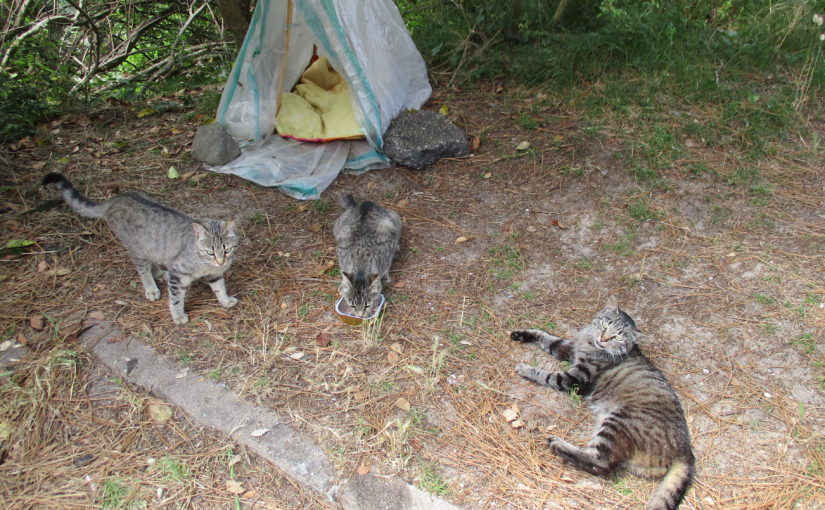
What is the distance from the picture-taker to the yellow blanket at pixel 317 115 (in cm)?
502

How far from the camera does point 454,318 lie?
11.6 feet

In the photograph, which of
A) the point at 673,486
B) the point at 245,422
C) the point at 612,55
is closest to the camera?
the point at 673,486

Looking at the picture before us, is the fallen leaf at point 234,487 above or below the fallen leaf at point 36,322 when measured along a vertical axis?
below

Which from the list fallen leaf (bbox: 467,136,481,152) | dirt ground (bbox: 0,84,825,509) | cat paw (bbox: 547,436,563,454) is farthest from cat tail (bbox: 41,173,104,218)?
cat paw (bbox: 547,436,563,454)

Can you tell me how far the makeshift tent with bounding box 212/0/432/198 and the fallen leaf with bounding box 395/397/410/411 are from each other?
89.1 inches

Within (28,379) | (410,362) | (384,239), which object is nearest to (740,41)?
(384,239)

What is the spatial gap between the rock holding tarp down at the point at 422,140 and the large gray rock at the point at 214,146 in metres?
1.47

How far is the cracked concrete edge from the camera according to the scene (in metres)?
2.54

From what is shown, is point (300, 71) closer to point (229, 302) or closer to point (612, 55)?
point (229, 302)

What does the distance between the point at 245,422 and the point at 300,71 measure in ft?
12.5

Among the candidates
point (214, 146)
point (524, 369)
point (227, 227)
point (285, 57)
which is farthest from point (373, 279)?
point (285, 57)

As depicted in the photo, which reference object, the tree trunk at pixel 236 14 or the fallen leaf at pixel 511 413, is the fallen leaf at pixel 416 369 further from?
the tree trunk at pixel 236 14

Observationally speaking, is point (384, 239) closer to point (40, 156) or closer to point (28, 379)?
point (28, 379)

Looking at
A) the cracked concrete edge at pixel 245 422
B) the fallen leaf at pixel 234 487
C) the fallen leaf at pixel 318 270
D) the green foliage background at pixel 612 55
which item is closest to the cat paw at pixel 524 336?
the cracked concrete edge at pixel 245 422
